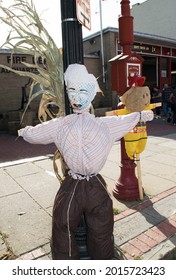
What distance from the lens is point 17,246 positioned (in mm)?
2717

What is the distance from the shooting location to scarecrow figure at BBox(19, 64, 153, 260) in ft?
6.66

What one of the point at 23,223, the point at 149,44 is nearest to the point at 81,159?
the point at 23,223

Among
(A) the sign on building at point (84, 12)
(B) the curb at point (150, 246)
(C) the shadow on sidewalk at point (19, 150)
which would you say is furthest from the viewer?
(C) the shadow on sidewalk at point (19, 150)

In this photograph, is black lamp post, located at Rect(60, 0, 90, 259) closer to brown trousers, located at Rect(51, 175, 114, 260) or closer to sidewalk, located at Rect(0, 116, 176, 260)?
brown trousers, located at Rect(51, 175, 114, 260)

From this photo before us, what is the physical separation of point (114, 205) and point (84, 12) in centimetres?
242

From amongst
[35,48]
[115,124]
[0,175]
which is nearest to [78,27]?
[35,48]

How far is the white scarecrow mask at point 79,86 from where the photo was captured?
204 centimetres

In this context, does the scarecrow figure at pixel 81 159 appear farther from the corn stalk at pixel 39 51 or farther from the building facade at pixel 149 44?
the building facade at pixel 149 44

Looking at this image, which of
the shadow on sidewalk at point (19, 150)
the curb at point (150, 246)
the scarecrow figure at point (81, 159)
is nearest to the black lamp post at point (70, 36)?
the scarecrow figure at point (81, 159)

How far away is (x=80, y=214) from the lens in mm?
2154

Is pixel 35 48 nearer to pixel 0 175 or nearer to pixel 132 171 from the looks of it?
pixel 132 171

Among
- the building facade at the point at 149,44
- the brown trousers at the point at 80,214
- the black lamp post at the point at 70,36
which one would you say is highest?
the building facade at the point at 149,44
